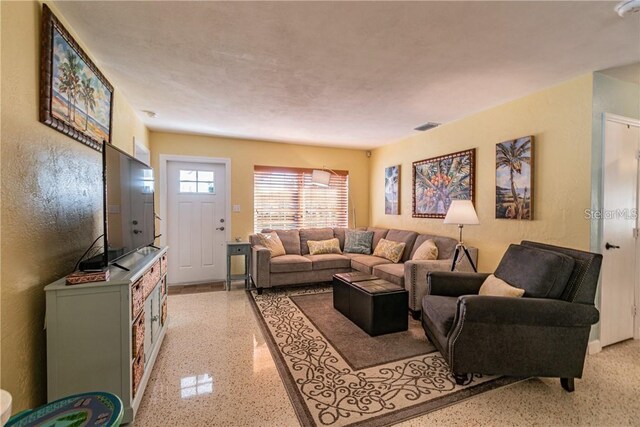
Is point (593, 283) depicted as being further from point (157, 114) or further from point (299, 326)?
point (157, 114)

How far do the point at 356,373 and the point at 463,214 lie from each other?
6.16 ft

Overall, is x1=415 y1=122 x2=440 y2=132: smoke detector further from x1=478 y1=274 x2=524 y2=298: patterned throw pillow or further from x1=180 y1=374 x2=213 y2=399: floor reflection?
x1=180 y1=374 x2=213 y2=399: floor reflection

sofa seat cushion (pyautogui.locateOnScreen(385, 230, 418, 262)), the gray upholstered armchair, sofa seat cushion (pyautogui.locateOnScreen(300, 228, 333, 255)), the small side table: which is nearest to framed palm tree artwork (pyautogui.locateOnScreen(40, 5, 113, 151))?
the small side table

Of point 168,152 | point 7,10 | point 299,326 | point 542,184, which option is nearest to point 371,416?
point 299,326

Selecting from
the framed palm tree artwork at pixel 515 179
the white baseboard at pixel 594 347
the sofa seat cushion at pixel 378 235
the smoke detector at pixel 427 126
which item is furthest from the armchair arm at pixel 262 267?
the white baseboard at pixel 594 347

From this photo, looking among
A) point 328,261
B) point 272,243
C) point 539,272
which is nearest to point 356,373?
point 539,272

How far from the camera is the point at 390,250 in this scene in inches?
160

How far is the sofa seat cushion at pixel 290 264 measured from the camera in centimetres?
400

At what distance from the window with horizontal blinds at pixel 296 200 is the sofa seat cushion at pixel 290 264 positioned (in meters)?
0.98

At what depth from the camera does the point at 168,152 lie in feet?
14.2

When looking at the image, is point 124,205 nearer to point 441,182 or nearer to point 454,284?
point 454,284

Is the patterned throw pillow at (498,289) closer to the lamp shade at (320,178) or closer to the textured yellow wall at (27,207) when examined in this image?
the textured yellow wall at (27,207)

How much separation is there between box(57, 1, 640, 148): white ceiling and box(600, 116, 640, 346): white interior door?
2.31ft

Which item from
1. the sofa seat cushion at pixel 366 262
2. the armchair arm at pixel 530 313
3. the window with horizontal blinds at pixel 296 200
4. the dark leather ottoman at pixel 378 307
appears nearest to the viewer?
the armchair arm at pixel 530 313
